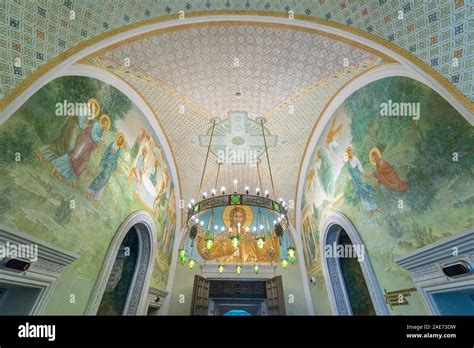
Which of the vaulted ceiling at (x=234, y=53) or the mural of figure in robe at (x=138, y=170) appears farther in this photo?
the mural of figure in robe at (x=138, y=170)

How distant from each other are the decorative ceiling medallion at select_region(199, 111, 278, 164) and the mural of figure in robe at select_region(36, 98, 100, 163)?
3.95 m

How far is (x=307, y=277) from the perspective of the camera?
9938mm

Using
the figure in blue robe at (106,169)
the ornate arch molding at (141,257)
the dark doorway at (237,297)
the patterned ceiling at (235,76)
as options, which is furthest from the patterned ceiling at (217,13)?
the dark doorway at (237,297)

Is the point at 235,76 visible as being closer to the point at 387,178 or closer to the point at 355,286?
the point at 387,178

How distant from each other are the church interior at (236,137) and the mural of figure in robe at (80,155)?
1.2 inches

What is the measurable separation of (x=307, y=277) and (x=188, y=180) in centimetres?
689

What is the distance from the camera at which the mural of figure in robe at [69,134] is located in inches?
156

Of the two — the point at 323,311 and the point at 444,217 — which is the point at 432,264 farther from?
the point at 323,311

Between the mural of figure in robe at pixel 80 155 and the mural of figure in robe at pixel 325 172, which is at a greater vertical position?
the mural of figure in robe at pixel 325 172

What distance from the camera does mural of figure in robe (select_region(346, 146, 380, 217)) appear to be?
5461 millimetres

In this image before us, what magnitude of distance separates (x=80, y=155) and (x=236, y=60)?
463 cm

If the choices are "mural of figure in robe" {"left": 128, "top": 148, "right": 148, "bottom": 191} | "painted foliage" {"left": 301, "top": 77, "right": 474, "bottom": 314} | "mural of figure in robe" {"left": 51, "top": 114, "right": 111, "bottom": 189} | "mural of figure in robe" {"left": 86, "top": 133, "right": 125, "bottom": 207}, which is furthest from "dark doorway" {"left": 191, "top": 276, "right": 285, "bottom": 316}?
"mural of figure in robe" {"left": 51, "top": 114, "right": 111, "bottom": 189}

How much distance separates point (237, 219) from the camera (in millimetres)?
11195

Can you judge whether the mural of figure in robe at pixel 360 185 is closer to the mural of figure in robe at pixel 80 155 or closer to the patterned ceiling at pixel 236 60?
the patterned ceiling at pixel 236 60
